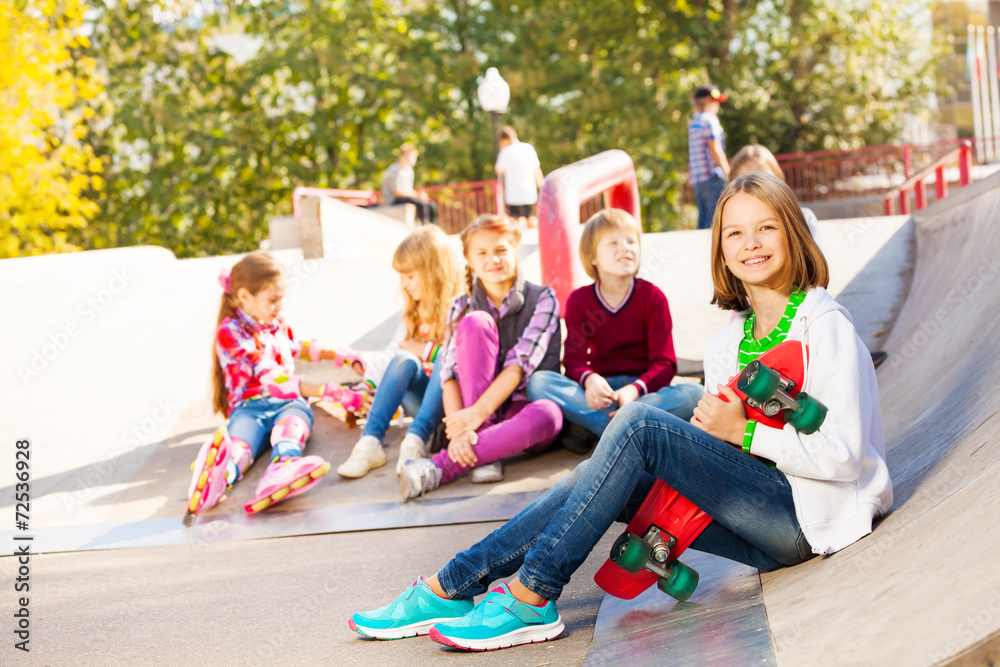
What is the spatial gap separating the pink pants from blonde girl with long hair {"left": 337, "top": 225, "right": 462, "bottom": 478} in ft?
1.01

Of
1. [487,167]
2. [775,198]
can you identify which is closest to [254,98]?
[487,167]

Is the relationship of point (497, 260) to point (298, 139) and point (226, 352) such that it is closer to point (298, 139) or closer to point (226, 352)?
point (226, 352)

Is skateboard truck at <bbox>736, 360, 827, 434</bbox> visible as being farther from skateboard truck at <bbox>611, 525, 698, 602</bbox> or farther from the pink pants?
the pink pants

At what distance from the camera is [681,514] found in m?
2.49

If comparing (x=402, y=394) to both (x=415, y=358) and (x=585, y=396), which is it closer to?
(x=415, y=358)

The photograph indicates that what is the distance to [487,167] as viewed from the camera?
22.7 meters

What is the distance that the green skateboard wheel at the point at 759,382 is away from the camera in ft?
7.66

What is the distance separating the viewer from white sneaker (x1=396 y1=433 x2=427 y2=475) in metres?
4.46

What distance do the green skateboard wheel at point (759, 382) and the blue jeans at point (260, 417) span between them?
2911 mm

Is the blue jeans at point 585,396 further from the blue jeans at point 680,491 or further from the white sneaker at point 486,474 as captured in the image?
the blue jeans at point 680,491

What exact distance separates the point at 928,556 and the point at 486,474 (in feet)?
8.71

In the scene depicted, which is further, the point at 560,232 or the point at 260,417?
the point at 560,232

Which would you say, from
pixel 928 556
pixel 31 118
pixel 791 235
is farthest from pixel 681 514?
pixel 31 118
